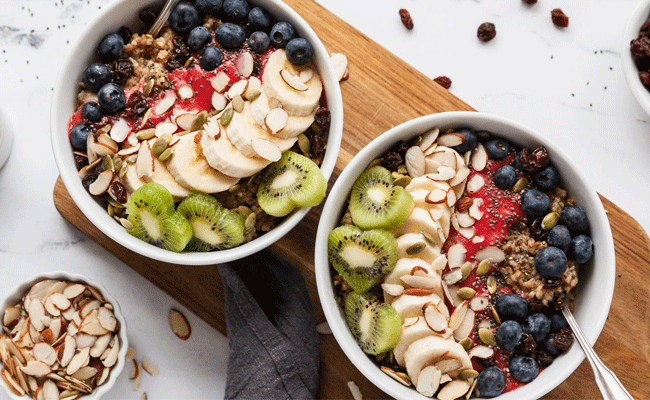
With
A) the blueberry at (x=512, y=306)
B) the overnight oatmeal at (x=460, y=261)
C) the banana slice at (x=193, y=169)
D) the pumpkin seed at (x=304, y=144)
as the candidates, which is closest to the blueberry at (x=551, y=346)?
the overnight oatmeal at (x=460, y=261)

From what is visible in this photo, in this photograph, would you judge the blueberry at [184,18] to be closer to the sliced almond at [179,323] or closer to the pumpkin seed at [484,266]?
the sliced almond at [179,323]

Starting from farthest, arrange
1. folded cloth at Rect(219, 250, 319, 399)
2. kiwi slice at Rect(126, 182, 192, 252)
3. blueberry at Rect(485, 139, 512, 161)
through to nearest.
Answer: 1. folded cloth at Rect(219, 250, 319, 399)
2. blueberry at Rect(485, 139, 512, 161)
3. kiwi slice at Rect(126, 182, 192, 252)

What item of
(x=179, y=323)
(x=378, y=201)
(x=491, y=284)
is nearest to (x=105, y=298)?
(x=179, y=323)

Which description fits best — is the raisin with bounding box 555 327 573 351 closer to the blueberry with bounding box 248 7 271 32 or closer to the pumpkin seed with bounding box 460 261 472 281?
the pumpkin seed with bounding box 460 261 472 281

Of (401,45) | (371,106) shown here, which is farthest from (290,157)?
(401,45)

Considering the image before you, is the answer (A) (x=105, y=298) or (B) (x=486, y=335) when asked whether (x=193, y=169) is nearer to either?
(A) (x=105, y=298)

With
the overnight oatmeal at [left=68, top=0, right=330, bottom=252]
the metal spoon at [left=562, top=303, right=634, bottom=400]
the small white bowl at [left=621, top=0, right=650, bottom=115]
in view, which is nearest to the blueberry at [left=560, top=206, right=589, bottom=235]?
the metal spoon at [left=562, top=303, right=634, bottom=400]

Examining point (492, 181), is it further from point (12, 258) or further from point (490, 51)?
point (12, 258)
